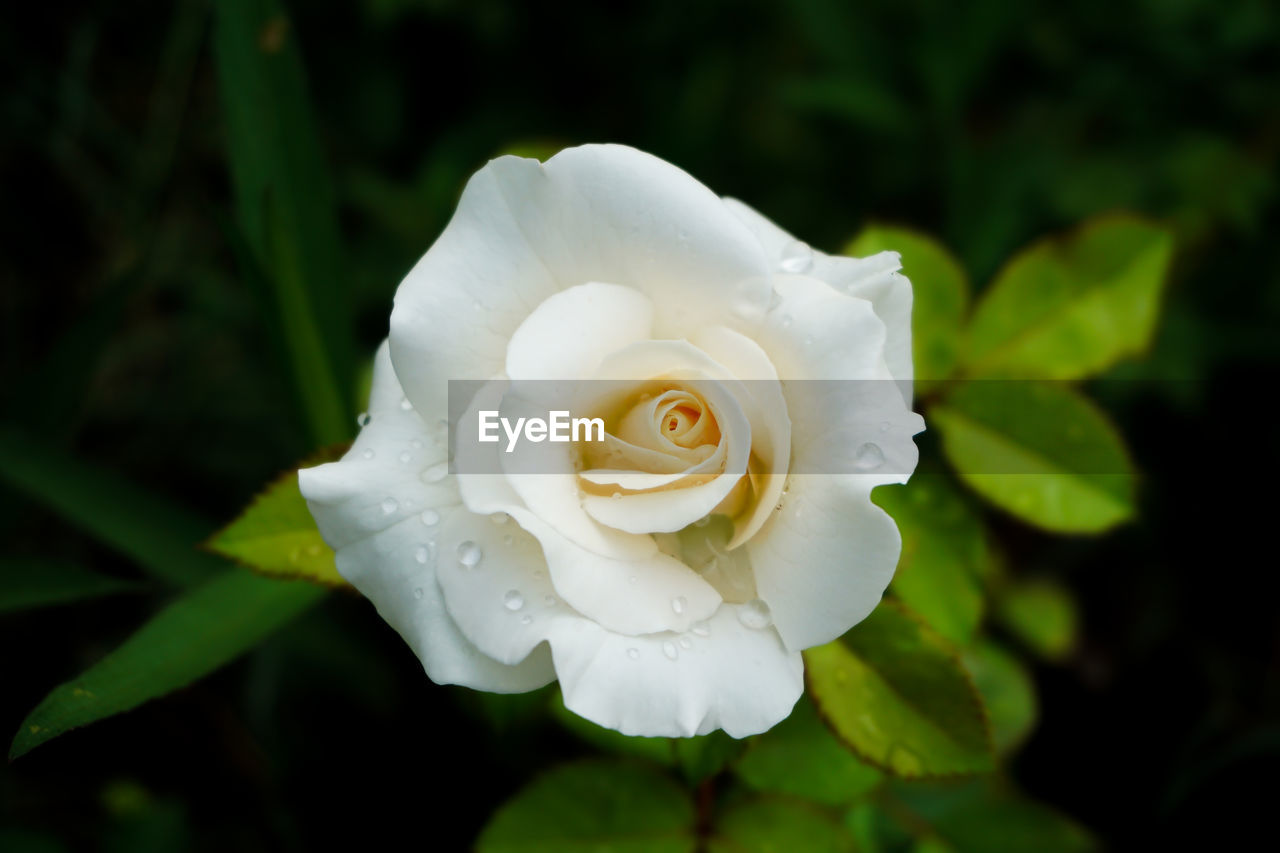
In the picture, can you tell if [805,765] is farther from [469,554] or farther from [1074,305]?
[1074,305]

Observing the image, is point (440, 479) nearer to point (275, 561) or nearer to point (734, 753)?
point (275, 561)

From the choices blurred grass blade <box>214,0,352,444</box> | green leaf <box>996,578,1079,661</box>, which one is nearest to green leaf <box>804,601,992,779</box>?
blurred grass blade <box>214,0,352,444</box>

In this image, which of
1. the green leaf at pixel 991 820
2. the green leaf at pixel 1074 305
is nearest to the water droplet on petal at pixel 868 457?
the green leaf at pixel 1074 305

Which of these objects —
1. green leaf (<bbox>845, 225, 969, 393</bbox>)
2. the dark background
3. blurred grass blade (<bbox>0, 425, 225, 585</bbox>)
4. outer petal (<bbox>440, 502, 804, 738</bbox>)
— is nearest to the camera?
outer petal (<bbox>440, 502, 804, 738</bbox>)

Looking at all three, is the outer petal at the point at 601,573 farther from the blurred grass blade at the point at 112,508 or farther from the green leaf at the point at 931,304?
the blurred grass blade at the point at 112,508

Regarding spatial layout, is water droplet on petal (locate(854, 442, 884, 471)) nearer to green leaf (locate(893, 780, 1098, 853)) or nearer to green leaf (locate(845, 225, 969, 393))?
green leaf (locate(845, 225, 969, 393))

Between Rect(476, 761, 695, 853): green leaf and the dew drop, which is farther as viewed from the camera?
Rect(476, 761, 695, 853): green leaf
